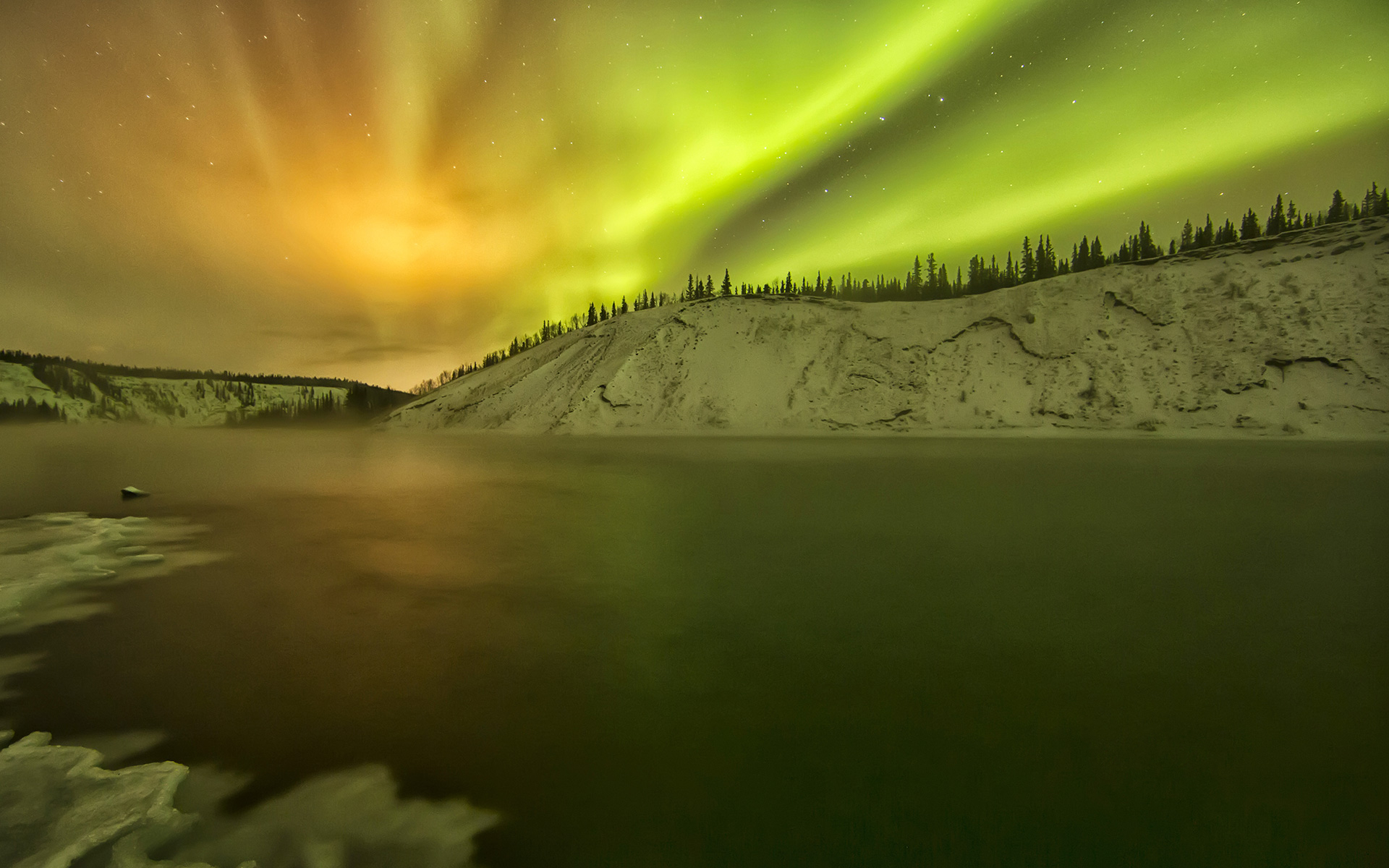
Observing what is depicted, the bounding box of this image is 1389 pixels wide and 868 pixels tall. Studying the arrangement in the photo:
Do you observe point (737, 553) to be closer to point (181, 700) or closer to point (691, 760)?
point (691, 760)

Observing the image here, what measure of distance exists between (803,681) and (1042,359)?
5550cm

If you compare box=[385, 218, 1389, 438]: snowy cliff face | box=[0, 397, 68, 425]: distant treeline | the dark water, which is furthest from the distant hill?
the dark water

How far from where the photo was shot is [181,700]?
14.5 feet

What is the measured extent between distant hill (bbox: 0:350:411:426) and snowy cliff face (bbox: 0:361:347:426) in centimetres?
18

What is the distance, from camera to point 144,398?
182 metres

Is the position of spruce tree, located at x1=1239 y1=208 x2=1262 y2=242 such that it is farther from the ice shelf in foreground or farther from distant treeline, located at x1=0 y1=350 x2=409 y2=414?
distant treeline, located at x1=0 y1=350 x2=409 y2=414

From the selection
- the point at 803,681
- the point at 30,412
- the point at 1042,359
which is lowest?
the point at 803,681

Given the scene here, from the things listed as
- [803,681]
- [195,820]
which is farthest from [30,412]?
[803,681]

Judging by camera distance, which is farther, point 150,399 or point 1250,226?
point 150,399

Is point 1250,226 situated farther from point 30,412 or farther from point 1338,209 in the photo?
point 30,412

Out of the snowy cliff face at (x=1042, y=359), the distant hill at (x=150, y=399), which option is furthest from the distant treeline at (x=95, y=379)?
the snowy cliff face at (x=1042, y=359)

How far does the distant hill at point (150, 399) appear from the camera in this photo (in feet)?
519

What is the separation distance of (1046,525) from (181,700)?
1317cm

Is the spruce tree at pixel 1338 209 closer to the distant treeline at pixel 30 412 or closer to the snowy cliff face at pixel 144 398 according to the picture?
the snowy cliff face at pixel 144 398
